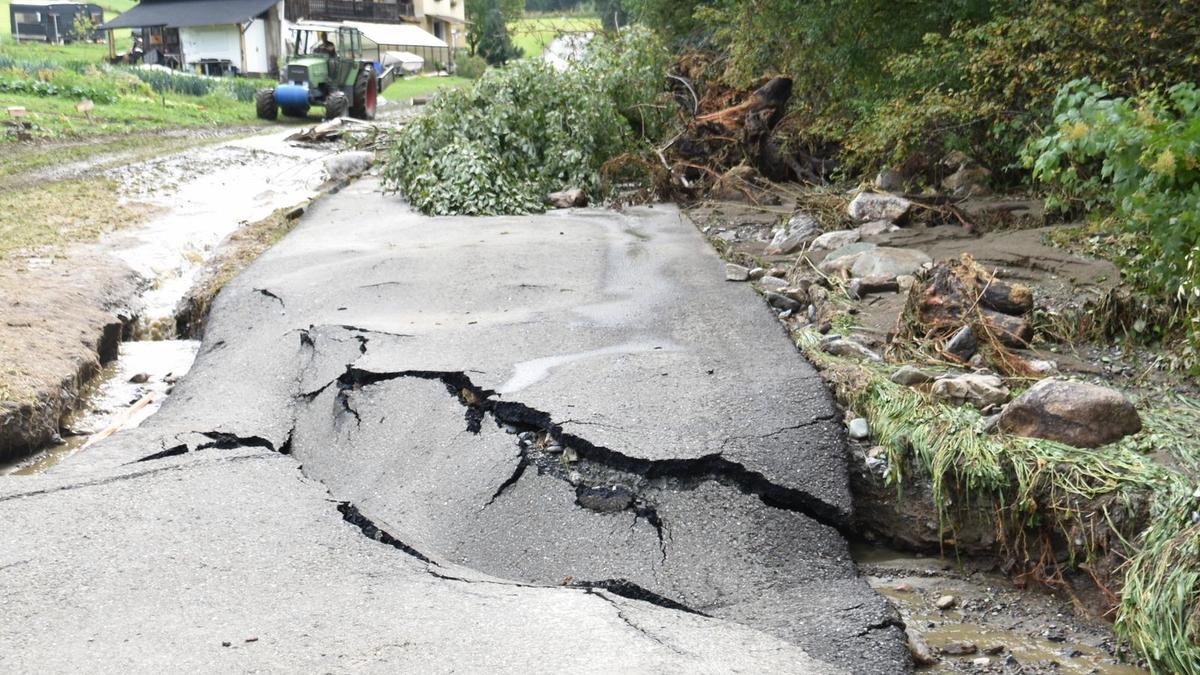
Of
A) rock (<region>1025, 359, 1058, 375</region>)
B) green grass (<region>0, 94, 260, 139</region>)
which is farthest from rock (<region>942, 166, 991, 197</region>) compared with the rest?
green grass (<region>0, 94, 260, 139</region>)

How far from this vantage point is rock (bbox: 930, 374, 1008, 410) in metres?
5.40

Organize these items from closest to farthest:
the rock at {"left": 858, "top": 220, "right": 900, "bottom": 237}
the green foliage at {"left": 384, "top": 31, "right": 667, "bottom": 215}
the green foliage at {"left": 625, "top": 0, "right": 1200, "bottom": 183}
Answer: the green foliage at {"left": 625, "top": 0, "right": 1200, "bottom": 183} → the rock at {"left": 858, "top": 220, "right": 900, "bottom": 237} → the green foliage at {"left": 384, "top": 31, "right": 667, "bottom": 215}

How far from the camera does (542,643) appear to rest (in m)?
3.58

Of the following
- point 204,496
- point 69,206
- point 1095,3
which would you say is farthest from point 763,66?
point 204,496

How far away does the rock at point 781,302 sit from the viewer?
796cm

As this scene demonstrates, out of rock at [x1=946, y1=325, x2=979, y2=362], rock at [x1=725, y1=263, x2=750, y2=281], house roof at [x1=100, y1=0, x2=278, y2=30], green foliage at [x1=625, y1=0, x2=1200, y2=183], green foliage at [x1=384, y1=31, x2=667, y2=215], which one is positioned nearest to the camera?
rock at [x1=946, y1=325, x2=979, y2=362]

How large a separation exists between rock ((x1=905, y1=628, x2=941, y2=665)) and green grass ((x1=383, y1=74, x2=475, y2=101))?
31596 millimetres

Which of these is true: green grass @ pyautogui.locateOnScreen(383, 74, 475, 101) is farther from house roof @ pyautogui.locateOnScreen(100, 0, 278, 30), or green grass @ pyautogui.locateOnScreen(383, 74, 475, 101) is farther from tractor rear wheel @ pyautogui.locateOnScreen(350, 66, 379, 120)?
tractor rear wheel @ pyautogui.locateOnScreen(350, 66, 379, 120)

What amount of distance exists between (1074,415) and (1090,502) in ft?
1.76

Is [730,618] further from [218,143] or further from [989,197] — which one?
[218,143]

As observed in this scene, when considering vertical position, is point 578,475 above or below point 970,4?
below

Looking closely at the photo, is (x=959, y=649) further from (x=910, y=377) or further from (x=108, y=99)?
(x=108, y=99)

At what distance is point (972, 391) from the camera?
546 cm

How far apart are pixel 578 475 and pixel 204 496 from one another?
1603mm
